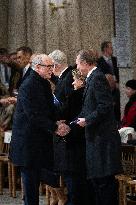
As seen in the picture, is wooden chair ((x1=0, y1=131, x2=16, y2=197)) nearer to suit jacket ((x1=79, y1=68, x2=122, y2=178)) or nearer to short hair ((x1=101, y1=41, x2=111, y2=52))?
suit jacket ((x1=79, y1=68, x2=122, y2=178))

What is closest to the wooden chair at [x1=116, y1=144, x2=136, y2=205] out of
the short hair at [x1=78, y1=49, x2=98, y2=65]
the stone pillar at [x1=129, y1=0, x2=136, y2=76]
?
the short hair at [x1=78, y1=49, x2=98, y2=65]

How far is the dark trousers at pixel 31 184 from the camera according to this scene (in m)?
7.28

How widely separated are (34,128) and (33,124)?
0.05 m

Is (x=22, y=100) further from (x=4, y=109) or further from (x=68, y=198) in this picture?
(x=4, y=109)

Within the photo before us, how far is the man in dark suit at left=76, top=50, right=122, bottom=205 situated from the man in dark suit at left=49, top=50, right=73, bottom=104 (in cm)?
64

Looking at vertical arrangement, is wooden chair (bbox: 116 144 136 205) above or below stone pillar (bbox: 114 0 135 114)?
below

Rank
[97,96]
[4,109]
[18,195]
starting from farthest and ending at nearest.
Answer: [4,109]
[18,195]
[97,96]

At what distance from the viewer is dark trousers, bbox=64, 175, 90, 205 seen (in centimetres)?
757

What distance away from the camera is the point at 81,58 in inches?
278

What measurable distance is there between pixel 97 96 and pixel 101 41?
6.50 m

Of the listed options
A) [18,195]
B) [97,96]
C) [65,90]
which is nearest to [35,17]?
[18,195]

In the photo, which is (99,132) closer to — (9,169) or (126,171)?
(126,171)

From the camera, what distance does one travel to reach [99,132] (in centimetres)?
693

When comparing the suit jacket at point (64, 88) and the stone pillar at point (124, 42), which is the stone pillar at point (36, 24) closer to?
the stone pillar at point (124, 42)
